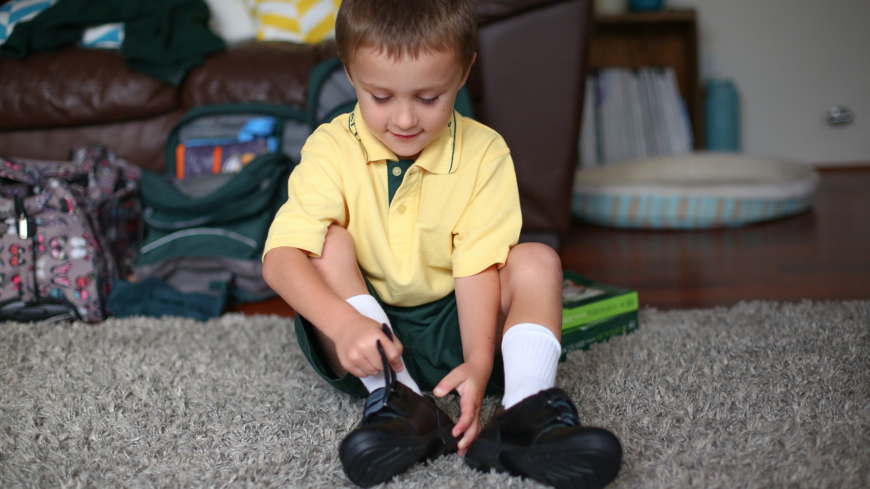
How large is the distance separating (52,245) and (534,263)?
0.97m

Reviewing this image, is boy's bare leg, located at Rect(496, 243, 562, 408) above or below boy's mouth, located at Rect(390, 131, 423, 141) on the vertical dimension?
below

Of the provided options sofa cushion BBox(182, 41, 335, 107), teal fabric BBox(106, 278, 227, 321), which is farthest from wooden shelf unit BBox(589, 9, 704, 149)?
teal fabric BBox(106, 278, 227, 321)

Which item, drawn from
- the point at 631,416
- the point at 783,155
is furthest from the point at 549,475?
the point at 783,155

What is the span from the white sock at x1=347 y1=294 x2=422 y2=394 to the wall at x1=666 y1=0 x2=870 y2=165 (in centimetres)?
247

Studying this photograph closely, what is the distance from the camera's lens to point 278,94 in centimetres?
155

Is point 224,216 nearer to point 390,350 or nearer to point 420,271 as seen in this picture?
point 420,271

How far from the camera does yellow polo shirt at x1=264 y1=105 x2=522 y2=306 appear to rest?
0.73 metres

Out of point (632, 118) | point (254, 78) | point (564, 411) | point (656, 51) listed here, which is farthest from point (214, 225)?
point (656, 51)

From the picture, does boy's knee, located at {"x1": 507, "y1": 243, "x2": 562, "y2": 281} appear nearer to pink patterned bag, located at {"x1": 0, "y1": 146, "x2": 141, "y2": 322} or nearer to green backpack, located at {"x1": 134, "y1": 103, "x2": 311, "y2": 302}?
green backpack, located at {"x1": 134, "y1": 103, "x2": 311, "y2": 302}

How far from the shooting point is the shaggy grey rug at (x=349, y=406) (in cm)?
59

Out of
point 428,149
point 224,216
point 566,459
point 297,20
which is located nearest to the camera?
point 566,459

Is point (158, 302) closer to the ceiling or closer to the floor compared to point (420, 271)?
closer to the floor

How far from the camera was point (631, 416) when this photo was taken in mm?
684

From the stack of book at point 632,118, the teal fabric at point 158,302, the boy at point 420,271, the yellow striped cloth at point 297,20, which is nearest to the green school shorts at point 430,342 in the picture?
the boy at point 420,271
